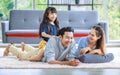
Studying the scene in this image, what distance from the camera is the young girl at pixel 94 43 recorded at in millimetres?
3428

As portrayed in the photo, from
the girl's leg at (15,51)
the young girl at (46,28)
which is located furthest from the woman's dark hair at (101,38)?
the girl's leg at (15,51)

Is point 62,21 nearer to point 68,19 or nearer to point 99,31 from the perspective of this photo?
point 68,19

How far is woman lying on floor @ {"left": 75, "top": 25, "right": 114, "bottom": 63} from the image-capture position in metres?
3.41

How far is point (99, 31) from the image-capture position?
3428 mm

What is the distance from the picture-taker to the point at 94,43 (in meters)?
3.52

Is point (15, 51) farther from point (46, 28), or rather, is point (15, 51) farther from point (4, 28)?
point (4, 28)

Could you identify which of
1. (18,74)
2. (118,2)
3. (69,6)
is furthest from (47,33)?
(118,2)

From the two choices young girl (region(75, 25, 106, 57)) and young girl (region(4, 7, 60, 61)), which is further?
young girl (region(4, 7, 60, 61))

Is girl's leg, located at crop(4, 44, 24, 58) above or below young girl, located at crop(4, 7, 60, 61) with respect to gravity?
below

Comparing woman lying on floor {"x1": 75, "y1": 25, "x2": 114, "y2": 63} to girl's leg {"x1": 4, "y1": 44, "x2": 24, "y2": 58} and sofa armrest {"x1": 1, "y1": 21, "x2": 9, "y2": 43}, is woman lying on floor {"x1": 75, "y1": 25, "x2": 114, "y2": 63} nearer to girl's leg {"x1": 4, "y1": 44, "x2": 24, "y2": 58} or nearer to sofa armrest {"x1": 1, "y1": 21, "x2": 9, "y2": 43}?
girl's leg {"x1": 4, "y1": 44, "x2": 24, "y2": 58}

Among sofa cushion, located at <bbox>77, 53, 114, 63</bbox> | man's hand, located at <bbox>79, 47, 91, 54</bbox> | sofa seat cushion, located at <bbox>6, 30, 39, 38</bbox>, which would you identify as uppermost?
sofa seat cushion, located at <bbox>6, 30, 39, 38</bbox>

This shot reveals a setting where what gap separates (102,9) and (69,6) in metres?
0.76

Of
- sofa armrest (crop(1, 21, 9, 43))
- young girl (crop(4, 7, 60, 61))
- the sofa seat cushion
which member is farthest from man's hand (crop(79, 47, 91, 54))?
sofa armrest (crop(1, 21, 9, 43))

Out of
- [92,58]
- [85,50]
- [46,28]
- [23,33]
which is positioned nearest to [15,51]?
[46,28]
